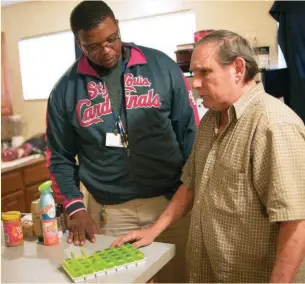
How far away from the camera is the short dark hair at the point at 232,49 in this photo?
1170mm

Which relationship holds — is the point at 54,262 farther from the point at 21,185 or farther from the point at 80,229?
the point at 21,185

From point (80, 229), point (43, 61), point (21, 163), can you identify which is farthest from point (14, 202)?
point (80, 229)

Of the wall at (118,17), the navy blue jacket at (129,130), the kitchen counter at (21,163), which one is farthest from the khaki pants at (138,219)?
the kitchen counter at (21,163)

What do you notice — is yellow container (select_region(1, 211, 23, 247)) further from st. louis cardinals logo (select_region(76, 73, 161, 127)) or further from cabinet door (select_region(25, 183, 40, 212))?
cabinet door (select_region(25, 183, 40, 212))

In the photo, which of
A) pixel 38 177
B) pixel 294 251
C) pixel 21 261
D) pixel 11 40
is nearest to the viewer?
pixel 294 251

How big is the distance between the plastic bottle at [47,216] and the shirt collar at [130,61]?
540 mm

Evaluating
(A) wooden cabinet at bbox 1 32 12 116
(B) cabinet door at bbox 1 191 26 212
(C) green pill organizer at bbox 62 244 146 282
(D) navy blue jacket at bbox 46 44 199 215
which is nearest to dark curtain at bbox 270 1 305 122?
(D) navy blue jacket at bbox 46 44 199 215

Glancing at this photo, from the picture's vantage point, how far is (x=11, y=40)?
4.38 meters

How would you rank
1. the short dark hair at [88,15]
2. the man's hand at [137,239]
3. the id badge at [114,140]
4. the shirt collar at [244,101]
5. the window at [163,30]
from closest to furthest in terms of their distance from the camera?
the shirt collar at [244,101] → the man's hand at [137,239] → the short dark hair at [88,15] → the id badge at [114,140] → the window at [163,30]

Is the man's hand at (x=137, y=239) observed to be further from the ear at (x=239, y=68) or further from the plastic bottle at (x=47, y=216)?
the ear at (x=239, y=68)

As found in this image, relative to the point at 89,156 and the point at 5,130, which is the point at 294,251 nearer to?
the point at 89,156

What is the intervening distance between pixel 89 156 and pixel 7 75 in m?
3.22

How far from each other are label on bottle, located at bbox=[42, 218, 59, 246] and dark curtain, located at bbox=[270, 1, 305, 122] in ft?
5.42

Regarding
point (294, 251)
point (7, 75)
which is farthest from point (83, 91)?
point (7, 75)
